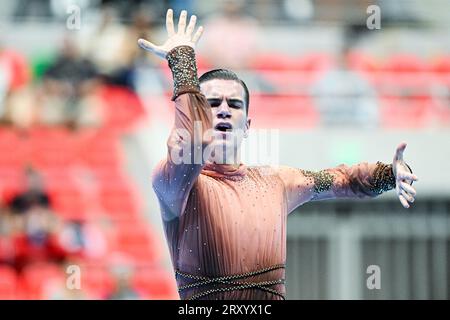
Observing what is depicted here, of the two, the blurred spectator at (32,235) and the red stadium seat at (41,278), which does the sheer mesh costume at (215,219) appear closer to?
the red stadium seat at (41,278)

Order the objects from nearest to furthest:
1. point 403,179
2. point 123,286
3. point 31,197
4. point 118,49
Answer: point 403,179
point 123,286
point 31,197
point 118,49

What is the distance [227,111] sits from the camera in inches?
140

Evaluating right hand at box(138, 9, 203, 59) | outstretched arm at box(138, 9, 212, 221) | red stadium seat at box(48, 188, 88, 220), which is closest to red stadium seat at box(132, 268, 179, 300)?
red stadium seat at box(48, 188, 88, 220)

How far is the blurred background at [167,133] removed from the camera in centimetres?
852

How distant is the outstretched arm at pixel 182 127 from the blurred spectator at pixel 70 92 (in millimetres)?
5702

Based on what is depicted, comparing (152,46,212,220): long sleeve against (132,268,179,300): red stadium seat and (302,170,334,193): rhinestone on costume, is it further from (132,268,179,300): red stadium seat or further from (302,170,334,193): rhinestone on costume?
(132,268,179,300): red stadium seat

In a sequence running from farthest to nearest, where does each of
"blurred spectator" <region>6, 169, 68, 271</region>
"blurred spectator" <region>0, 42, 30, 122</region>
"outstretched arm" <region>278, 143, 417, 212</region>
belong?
"blurred spectator" <region>0, 42, 30, 122</region>, "blurred spectator" <region>6, 169, 68, 271</region>, "outstretched arm" <region>278, 143, 417, 212</region>

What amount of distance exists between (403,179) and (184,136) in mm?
812

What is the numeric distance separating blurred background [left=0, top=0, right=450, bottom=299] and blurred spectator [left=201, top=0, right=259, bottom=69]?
14 mm

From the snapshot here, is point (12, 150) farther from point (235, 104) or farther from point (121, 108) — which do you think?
point (235, 104)

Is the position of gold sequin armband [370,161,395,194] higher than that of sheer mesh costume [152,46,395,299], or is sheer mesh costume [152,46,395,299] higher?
gold sequin armband [370,161,395,194]

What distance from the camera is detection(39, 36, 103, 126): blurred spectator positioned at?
9.00 m

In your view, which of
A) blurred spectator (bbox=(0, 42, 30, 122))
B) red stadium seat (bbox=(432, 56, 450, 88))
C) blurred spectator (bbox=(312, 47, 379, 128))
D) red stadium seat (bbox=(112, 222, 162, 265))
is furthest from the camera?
red stadium seat (bbox=(432, 56, 450, 88))

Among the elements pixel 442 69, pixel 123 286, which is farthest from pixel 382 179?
pixel 442 69
